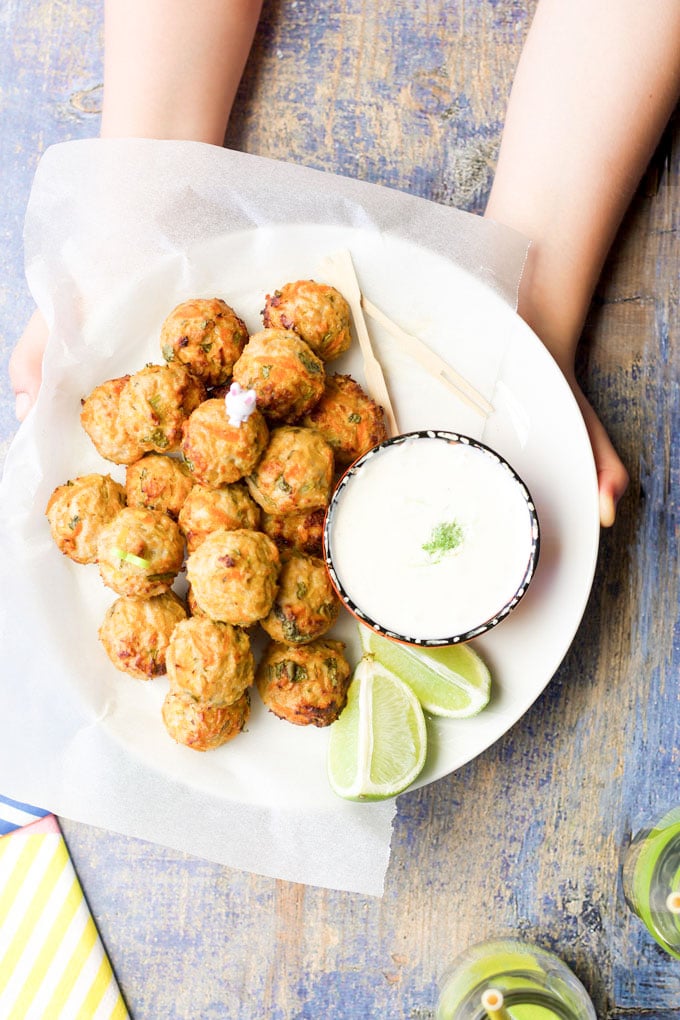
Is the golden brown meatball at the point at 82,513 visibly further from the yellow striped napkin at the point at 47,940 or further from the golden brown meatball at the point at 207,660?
the yellow striped napkin at the point at 47,940

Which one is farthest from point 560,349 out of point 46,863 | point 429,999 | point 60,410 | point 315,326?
point 46,863

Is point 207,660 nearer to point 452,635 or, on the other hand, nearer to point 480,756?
point 452,635

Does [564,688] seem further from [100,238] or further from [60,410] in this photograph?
[100,238]

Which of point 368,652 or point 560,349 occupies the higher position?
point 560,349

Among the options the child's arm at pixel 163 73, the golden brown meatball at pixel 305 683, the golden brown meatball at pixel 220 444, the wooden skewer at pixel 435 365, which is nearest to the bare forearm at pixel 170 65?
the child's arm at pixel 163 73

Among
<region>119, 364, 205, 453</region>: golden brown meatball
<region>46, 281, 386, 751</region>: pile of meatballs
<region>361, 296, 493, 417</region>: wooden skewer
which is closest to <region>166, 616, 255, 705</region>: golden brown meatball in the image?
<region>46, 281, 386, 751</region>: pile of meatballs

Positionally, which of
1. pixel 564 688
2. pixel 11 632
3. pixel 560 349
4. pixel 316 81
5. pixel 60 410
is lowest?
pixel 11 632

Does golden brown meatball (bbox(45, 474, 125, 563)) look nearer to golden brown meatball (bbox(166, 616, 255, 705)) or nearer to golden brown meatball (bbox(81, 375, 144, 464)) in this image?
golden brown meatball (bbox(81, 375, 144, 464))
